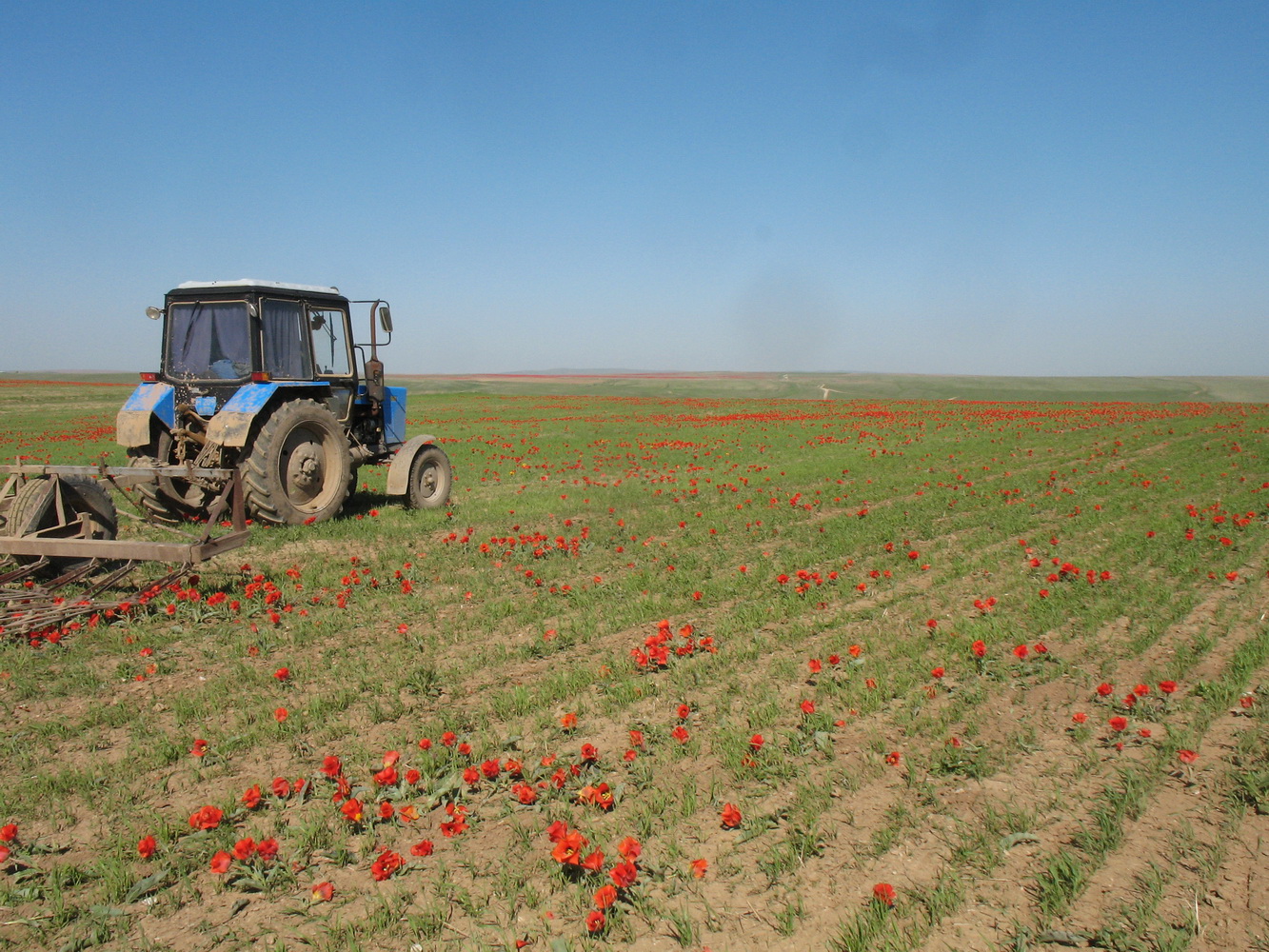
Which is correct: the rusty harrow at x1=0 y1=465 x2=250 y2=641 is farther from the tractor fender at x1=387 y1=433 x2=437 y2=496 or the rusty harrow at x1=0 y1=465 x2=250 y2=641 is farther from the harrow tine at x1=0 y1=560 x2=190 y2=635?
the tractor fender at x1=387 y1=433 x2=437 y2=496

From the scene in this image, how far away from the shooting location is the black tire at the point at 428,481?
34.9ft

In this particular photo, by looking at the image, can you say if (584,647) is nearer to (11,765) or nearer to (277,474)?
(11,765)

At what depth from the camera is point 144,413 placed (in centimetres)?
901

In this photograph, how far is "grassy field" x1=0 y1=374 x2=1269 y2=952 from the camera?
2809mm

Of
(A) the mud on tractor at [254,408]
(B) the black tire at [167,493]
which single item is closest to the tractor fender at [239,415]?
(A) the mud on tractor at [254,408]

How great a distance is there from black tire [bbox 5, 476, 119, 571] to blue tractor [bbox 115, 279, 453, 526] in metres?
1.19

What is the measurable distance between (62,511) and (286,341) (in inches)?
135

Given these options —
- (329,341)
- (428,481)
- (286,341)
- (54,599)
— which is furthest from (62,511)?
(428,481)

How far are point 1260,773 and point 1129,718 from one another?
0.72 meters

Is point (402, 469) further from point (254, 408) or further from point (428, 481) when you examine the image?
point (254, 408)

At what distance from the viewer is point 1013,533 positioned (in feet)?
29.7

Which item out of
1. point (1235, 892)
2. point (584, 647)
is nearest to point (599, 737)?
point (584, 647)

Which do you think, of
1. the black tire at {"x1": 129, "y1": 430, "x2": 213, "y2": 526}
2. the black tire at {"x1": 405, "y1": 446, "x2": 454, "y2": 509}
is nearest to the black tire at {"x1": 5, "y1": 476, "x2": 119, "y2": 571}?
the black tire at {"x1": 129, "y1": 430, "x2": 213, "y2": 526}

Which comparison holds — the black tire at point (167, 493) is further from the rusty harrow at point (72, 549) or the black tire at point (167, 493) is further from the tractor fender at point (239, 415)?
the rusty harrow at point (72, 549)
